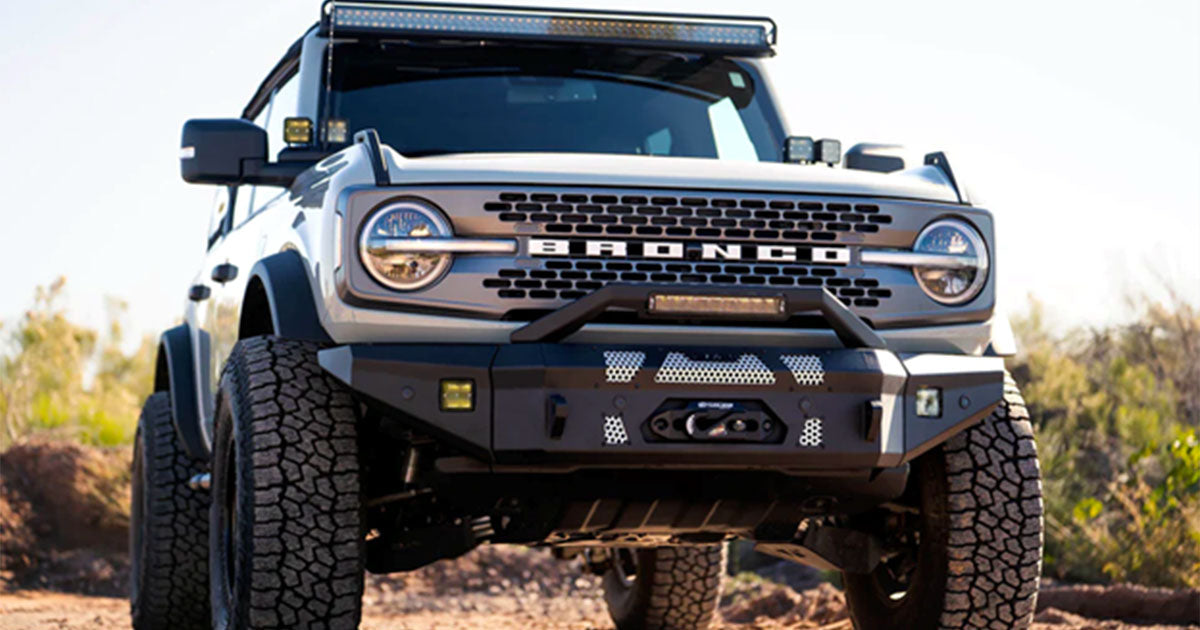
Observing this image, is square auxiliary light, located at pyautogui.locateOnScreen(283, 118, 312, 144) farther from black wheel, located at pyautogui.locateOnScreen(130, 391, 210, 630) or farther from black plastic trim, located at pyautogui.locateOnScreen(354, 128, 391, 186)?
black wheel, located at pyautogui.locateOnScreen(130, 391, 210, 630)

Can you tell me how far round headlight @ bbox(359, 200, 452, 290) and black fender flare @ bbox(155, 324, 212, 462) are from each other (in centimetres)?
287

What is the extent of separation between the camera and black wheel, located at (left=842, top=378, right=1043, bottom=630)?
522 centimetres

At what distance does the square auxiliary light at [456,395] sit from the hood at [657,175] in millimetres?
571

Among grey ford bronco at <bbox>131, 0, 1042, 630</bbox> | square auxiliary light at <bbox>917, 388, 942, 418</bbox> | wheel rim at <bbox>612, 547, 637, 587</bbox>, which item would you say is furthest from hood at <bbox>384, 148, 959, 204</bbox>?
wheel rim at <bbox>612, 547, 637, 587</bbox>

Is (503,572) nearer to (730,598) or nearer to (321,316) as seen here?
(730,598)

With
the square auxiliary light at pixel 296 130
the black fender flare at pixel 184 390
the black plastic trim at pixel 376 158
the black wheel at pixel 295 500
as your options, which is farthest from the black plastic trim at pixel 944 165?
the black fender flare at pixel 184 390

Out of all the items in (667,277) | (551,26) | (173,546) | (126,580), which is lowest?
(126,580)

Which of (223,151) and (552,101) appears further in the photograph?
(552,101)

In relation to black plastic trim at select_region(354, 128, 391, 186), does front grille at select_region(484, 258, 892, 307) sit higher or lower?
lower

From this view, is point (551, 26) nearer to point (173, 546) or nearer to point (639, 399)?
point (639, 399)

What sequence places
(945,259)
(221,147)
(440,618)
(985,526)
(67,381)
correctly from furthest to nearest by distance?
(67,381)
(440,618)
(221,147)
(985,526)
(945,259)

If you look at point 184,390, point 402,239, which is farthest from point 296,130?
point 184,390

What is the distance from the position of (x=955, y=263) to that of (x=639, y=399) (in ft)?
3.65

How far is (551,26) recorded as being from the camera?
21.4ft
